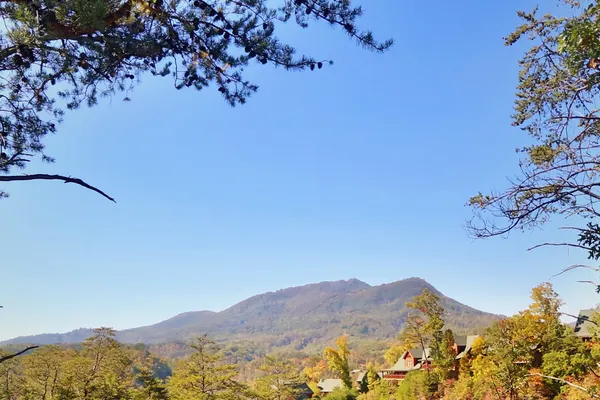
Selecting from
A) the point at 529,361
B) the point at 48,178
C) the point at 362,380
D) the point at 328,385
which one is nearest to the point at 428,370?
the point at 529,361

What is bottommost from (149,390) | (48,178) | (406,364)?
(406,364)

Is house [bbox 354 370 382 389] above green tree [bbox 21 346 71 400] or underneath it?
underneath

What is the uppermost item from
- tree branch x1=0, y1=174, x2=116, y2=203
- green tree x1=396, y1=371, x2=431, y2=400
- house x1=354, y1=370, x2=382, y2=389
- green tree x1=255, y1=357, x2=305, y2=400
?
tree branch x1=0, y1=174, x2=116, y2=203

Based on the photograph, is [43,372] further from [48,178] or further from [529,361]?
[529,361]

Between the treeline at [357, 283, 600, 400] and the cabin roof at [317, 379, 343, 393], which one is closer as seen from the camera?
the treeline at [357, 283, 600, 400]

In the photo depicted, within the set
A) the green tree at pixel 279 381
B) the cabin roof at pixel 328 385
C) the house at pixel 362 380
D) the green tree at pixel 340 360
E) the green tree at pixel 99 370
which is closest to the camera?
the green tree at pixel 99 370

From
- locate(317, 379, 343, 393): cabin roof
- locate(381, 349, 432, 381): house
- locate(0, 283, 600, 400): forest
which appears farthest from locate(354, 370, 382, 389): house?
locate(0, 283, 600, 400): forest

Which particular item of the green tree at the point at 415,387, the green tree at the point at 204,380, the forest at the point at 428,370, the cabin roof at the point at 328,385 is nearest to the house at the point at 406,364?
the green tree at the point at 415,387

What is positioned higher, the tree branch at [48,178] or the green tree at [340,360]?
the tree branch at [48,178]

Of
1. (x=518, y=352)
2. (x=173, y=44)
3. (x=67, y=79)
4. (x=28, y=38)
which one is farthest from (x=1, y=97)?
(x=518, y=352)

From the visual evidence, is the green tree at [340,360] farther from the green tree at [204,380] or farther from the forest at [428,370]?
the green tree at [204,380]

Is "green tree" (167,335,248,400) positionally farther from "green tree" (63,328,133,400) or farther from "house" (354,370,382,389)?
"house" (354,370,382,389)

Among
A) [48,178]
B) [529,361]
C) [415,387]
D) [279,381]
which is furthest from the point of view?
[415,387]

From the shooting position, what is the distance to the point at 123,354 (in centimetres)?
2016
